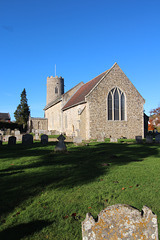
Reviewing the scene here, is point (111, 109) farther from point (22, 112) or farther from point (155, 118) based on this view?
point (22, 112)

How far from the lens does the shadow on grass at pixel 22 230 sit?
292 cm

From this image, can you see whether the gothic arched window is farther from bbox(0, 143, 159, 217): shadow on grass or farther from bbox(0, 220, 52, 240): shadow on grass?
bbox(0, 220, 52, 240): shadow on grass

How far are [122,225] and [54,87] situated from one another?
138 feet

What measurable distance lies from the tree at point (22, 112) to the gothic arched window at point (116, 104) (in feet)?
103

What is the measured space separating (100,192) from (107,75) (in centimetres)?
1865

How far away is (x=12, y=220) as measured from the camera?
3.35 m

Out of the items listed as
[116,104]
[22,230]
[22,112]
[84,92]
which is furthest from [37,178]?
[22,112]

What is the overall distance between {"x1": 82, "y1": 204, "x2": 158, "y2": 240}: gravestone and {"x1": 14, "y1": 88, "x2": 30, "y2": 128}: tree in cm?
4781

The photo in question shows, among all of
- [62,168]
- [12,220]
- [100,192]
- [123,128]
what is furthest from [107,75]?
[12,220]

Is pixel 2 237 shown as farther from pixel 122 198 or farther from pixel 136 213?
pixel 122 198

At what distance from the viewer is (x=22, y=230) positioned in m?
3.08

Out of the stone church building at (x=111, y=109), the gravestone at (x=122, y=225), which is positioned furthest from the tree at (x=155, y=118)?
the gravestone at (x=122, y=225)

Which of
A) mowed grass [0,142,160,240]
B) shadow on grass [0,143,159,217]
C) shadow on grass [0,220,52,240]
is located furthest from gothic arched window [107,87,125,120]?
shadow on grass [0,220,52,240]

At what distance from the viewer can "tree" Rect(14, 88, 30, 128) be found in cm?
4847
